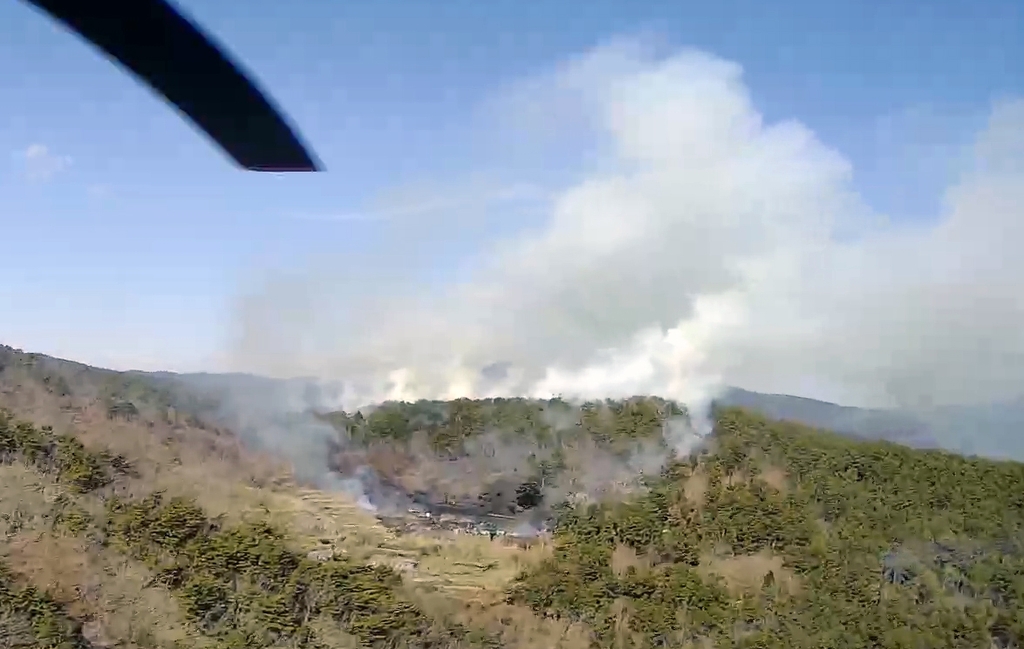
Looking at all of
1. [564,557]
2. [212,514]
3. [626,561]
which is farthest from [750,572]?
[212,514]

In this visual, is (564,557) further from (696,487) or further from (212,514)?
(212,514)

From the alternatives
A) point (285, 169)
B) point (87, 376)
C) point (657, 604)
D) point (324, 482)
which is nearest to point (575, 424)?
point (324, 482)

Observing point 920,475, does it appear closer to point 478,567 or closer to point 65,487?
point 478,567

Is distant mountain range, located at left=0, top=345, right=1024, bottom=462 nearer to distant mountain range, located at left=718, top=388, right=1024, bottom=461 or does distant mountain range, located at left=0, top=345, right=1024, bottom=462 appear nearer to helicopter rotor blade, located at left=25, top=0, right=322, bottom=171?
distant mountain range, located at left=718, top=388, right=1024, bottom=461

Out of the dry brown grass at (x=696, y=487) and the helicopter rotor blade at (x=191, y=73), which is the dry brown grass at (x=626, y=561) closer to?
the dry brown grass at (x=696, y=487)

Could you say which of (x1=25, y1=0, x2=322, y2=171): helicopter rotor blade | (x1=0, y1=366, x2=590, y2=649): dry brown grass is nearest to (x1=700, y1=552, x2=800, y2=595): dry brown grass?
(x1=0, y1=366, x2=590, y2=649): dry brown grass

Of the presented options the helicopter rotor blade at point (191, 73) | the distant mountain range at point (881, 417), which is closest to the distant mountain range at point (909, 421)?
the distant mountain range at point (881, 417)

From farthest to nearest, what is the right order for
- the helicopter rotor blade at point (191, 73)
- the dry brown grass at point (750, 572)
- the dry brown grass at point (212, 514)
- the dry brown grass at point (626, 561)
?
the dry brown grass at point (626, 561) → the dry brown grass at point (750, 572) → the dry brown grass at point (212, 514) → the helicopter rotor blade at point (191, 73)
